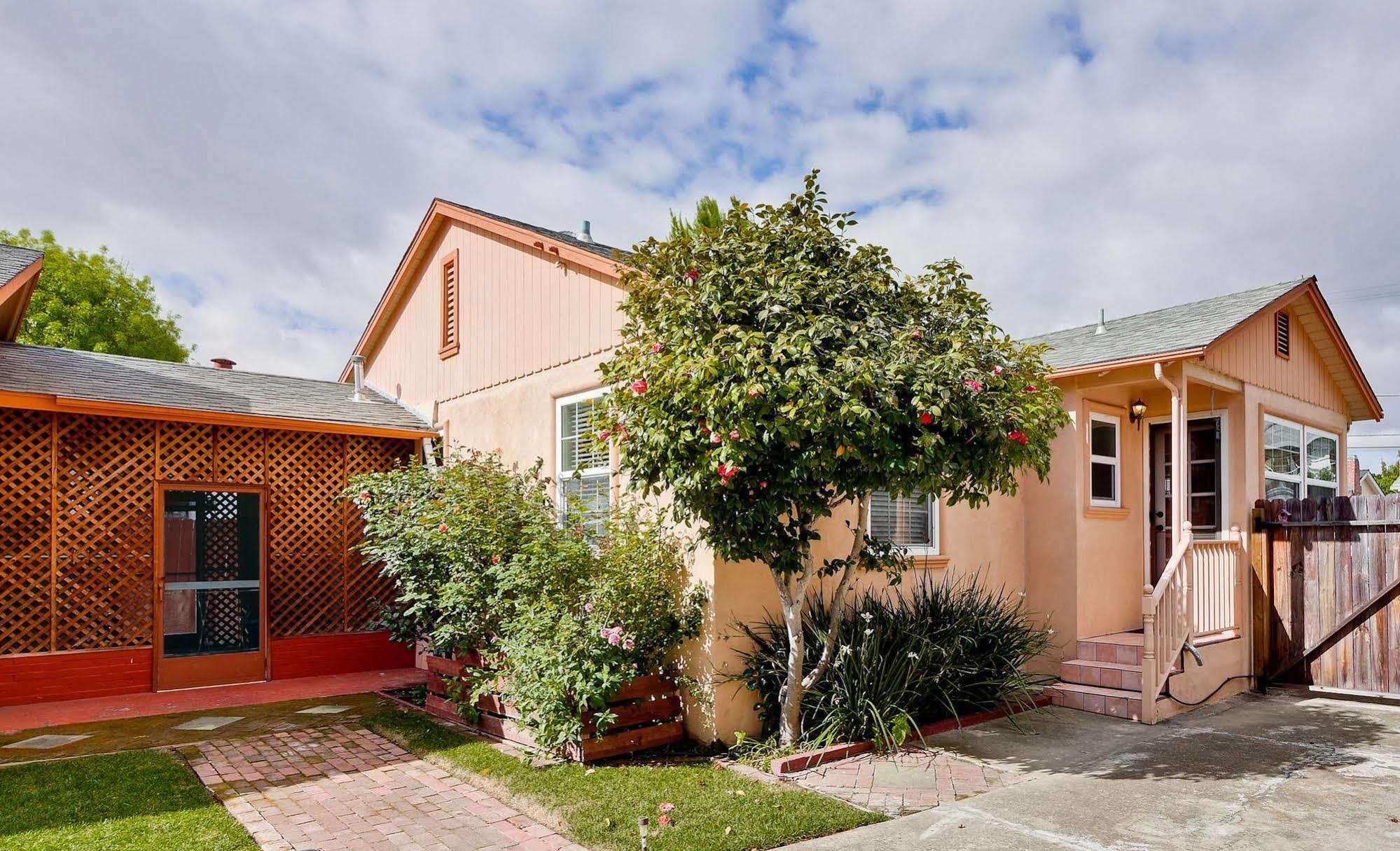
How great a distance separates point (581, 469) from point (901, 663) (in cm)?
334

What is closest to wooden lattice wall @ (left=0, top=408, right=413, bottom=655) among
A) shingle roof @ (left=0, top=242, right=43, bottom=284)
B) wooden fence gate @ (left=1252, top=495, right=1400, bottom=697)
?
shingle roof @ (left=0, top=242, right=43, bottom=284)

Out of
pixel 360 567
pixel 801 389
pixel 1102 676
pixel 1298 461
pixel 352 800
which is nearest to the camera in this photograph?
pixel 801 389

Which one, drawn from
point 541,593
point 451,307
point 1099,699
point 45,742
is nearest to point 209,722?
point 45,742

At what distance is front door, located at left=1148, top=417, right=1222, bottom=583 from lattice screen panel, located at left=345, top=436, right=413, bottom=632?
889 centimetres

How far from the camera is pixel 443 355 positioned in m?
10.5

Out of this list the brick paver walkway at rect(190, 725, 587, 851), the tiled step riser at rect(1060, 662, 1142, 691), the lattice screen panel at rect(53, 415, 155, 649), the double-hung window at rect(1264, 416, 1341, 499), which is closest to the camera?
the brick paver walkway at rect(190, 725, 587, 851)

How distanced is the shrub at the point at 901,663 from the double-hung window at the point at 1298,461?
157 inches

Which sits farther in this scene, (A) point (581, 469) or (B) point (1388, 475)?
(B) point (1388, 475)

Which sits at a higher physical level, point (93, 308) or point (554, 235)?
point (93, 308)

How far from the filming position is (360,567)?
391 inches

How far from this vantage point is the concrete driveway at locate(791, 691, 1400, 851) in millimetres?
4305

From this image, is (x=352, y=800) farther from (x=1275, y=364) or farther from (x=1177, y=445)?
(x=1275, y=364)

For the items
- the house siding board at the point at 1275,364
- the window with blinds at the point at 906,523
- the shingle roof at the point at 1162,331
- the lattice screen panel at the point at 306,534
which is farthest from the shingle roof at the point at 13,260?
the house siding board at the point at 1275,364

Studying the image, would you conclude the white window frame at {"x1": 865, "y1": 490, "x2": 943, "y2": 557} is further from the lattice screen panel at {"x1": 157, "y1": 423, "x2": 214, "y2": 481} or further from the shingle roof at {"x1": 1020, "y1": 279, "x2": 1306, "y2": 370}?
the lattice screen panel at {"x1": 157, "y1": 423, "x2": 214, "y2": 481}
